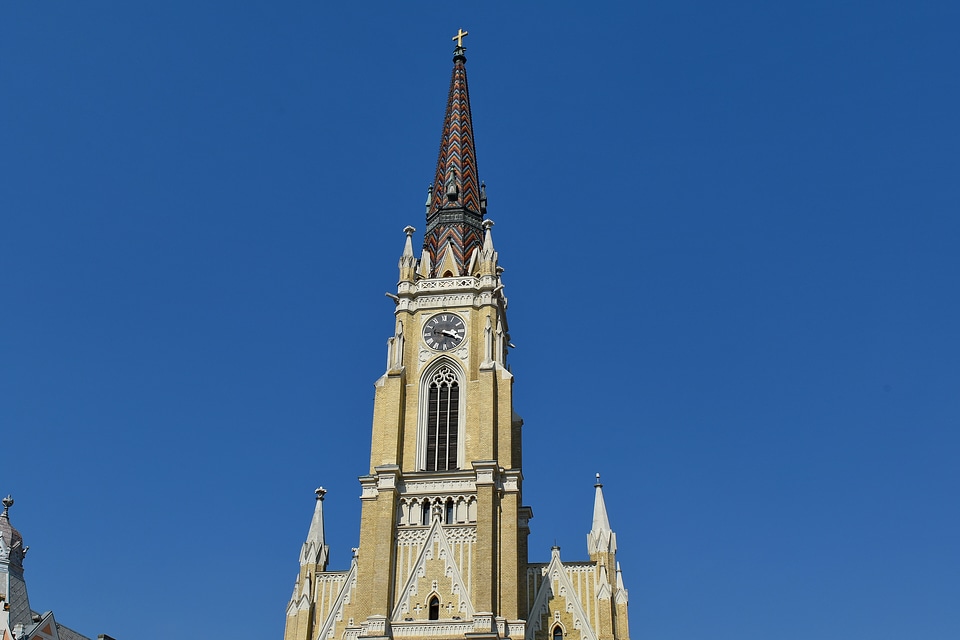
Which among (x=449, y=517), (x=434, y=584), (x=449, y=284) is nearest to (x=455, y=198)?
(x=449, y=284)

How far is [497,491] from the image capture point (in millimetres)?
54312

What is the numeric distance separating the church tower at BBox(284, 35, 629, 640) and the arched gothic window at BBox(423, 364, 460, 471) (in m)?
0.06

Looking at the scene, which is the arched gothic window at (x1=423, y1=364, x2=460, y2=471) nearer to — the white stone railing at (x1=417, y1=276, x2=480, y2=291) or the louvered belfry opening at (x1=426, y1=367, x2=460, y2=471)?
the louvered belfry opening at (x1=426, y1=367, x2=460, y2=471)

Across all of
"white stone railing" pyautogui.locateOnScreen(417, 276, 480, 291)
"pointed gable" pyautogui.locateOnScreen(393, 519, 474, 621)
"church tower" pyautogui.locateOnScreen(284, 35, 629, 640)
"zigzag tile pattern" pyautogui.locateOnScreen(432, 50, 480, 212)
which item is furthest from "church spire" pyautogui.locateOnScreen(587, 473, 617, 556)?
"zigzag tile pattern" pyautogui.locateOnScreen(432, 50, 480, 212)

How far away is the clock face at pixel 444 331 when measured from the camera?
2343 inches

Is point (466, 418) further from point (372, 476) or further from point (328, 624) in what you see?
point (328, 624)

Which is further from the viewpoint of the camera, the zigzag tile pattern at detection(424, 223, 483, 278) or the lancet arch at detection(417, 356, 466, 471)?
the zigzag tile pattern at detection(424, 223, 483, 278)

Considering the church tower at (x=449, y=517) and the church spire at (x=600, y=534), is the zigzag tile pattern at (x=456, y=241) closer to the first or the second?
the church tower at (x=449, y=517)

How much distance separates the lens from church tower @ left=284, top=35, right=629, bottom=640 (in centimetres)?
5162

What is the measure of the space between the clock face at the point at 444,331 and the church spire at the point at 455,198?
10.9ft

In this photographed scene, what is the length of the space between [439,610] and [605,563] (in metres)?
9.05

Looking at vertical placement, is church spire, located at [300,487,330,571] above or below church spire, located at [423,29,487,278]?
below

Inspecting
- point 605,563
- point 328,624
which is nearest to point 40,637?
point 328,624

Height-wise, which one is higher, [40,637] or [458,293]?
[458,293]
